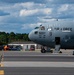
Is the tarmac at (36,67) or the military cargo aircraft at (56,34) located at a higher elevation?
the military cargo aircraft at (56,34)

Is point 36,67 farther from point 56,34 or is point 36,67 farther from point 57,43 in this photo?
point 57,43

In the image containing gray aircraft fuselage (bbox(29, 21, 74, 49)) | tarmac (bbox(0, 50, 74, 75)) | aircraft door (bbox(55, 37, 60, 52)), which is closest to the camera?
tarmac (bbox(0, 50, 74, 75))

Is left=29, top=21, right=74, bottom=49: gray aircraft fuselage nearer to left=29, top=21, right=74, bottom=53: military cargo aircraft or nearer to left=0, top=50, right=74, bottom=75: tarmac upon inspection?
left=29, top=21, right=74, bottom=53: military cargo aircraft

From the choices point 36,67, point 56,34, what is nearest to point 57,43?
point 56,34

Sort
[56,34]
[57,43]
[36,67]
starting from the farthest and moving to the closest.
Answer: [57,43] → [56,34] → [36,67]

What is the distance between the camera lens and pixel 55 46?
4366cm

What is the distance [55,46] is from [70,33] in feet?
7.80

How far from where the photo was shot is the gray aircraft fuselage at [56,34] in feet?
140

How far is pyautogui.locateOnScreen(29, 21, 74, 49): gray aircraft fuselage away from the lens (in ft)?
140

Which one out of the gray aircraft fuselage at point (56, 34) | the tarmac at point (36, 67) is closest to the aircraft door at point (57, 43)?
the gray aircraft fuselage at point (56, 34)

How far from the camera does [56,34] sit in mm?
43125

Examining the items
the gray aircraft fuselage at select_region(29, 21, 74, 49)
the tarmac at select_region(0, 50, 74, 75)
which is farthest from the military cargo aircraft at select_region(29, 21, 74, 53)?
the tarmac at select_region(0, 50, 74, 75)

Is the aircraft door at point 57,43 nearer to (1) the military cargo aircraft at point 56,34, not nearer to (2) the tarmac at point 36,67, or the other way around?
(1) the military cargo aircraft at point 56,34
